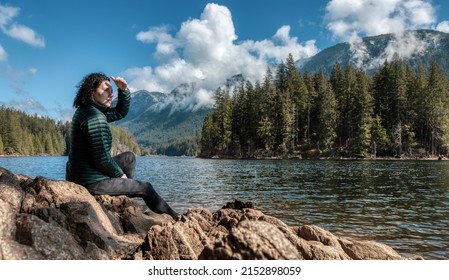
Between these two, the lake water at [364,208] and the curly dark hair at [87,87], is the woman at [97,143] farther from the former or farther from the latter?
the lake water at [364,208]

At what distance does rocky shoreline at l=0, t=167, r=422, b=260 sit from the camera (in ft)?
13.6

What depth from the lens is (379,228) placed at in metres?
12.6

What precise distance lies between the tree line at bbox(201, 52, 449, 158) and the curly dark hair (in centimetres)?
8009

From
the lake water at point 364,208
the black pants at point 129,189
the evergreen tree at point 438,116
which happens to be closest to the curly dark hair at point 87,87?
the black pants at point 129,189

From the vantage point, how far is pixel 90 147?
719 centimetres

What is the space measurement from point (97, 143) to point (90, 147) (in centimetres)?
16

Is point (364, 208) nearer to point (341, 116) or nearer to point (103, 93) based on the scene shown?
point (103, 93)

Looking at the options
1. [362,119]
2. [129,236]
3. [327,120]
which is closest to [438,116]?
[362,119]

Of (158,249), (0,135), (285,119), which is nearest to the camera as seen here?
(158,249)

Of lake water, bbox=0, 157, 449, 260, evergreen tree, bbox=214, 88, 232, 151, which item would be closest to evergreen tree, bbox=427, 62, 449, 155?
evergreen tree, bbox=214, 88, 232, 151

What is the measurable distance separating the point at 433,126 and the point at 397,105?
29.7 ft

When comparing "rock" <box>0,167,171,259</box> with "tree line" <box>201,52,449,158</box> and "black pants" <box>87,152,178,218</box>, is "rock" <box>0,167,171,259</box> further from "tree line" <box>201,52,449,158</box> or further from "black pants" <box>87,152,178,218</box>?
"tree line" <box>201,52,449,158</box>
